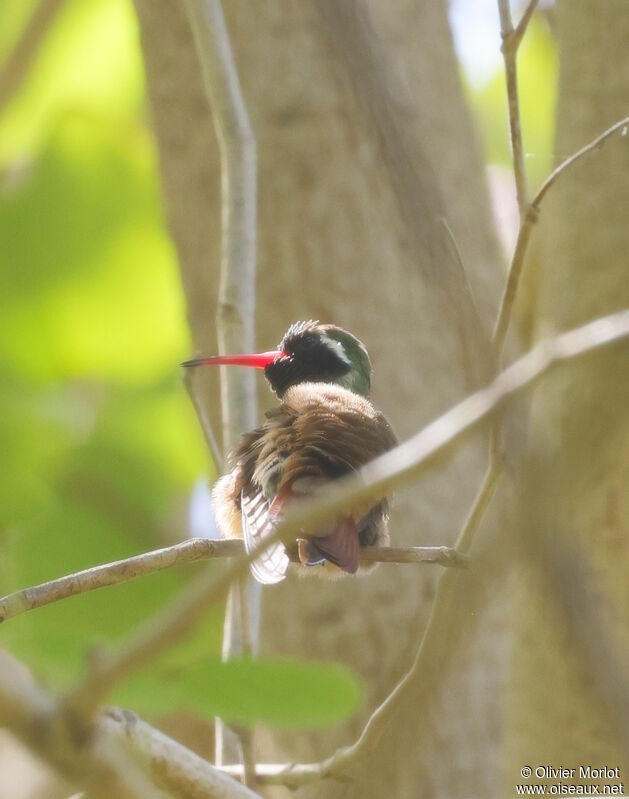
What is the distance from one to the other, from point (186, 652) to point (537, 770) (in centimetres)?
216

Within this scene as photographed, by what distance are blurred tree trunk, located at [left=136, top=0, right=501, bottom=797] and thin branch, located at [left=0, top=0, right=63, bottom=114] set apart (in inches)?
71.7

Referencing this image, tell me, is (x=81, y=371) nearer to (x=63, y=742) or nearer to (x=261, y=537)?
(x=261, y=537)

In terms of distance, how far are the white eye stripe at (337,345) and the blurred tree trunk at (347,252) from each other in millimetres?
735

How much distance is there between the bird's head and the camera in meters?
3.80

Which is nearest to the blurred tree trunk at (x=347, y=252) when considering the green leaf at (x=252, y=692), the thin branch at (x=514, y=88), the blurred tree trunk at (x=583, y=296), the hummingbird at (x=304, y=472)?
the blurred tree trunk at (x=583, y=296)

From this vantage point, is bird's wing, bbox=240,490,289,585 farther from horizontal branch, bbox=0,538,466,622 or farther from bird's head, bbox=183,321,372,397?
bird's head, bbox=183,321,372,397

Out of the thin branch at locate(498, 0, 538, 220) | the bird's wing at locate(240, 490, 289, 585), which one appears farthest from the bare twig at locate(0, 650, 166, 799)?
the thin branch at locate(498, 0, 538, 220)

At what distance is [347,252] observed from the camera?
15.9ft

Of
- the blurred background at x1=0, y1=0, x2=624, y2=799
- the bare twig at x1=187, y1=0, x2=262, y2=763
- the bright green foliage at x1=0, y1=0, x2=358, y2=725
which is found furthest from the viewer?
the bare twig at x1=187, y1=0, x2=262, y2=763

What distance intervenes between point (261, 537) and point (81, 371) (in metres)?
0.80

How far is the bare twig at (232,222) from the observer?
128 inches

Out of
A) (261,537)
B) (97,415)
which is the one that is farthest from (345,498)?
(97,415)

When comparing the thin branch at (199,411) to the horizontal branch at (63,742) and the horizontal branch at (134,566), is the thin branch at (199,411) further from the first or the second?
the horizontal branch at (63,742)

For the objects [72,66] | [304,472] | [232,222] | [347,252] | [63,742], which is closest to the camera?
[63,742]
